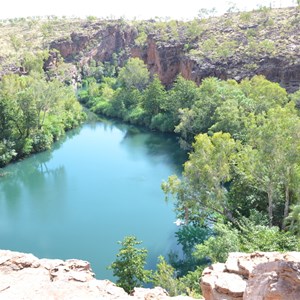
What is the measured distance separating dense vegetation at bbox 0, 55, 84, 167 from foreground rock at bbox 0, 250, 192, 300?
2514 cm

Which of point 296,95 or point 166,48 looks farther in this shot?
point 166,48

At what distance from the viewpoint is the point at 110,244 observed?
2202 centimetres

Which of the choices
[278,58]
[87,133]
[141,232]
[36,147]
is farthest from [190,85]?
→ [141,232]

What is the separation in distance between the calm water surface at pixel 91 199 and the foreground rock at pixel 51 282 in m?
8.21

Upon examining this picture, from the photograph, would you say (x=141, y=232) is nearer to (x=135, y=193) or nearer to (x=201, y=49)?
(x=135, y=193)

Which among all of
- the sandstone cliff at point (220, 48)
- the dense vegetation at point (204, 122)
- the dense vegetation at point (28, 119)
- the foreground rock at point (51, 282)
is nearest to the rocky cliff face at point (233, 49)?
the sandstone cliff at point (220, 48)

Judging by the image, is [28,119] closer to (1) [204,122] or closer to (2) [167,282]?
(1) [204,122]

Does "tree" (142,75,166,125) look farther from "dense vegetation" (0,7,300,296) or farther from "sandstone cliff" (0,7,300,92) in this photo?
"sandstone cliff" (0,7,300,92)

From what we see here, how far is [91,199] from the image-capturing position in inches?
1126

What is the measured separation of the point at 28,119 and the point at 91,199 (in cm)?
1267

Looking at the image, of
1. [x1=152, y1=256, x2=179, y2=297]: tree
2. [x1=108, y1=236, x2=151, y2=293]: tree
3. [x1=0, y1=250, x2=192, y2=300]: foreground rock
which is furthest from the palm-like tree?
[x1=0, y1=250, x2=192, y2=300]: foreground rock

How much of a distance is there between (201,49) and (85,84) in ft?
101

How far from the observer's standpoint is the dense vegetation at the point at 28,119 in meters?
35.3

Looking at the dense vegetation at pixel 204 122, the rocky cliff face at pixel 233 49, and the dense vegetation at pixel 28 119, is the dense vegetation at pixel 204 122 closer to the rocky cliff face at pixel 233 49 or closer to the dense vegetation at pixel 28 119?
the dense vegetation at pixel 28 119
